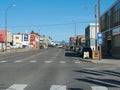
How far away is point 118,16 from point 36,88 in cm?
4175

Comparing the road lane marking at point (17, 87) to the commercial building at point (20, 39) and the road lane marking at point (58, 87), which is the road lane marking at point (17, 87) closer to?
the road lane marking at point (58, 87)

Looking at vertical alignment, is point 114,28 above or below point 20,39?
below

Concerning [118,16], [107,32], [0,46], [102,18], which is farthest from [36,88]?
[0,46]

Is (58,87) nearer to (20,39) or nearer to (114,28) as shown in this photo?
(114,28)

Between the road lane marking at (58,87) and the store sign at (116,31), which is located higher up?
the store sign at (116,31)

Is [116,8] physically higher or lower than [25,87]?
higher

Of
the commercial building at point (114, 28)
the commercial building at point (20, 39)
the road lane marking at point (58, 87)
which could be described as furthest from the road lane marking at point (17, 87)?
the commercial building at point (20, 39)

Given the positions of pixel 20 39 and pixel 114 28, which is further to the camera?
pixel 20 39

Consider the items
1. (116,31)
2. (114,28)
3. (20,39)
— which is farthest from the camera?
(20,39)

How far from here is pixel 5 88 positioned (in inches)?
609

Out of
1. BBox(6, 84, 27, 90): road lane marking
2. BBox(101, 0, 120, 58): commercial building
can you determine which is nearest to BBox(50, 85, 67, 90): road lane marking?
BBox(6, 84, 27, 90): road lane marking

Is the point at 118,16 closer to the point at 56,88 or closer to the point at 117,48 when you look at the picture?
the point at 117,48

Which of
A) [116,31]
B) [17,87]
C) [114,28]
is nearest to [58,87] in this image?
[17,87]

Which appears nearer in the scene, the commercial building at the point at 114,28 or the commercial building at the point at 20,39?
the commercial building at the point at 114,28
